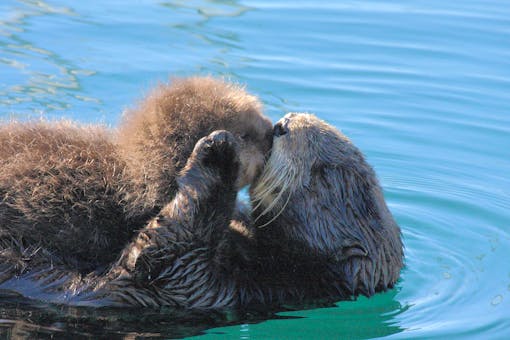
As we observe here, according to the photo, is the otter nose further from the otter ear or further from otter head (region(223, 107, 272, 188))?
the otter ear

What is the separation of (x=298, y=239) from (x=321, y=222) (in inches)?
6.1

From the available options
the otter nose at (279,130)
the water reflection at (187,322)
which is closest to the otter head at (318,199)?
the otter nose at (279,130)

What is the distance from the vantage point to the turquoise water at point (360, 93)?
5246 mm

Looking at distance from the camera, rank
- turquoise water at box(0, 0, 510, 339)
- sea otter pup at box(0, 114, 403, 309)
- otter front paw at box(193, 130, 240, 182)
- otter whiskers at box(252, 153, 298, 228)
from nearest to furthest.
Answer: otter front paw at box(193, 130, 240, 182) → sea otter pup at box(0, 114, 403, 309) → otter whiskers at box(252, 153, 298, 228) → turquoise water at box(0, 0, 510, 339)

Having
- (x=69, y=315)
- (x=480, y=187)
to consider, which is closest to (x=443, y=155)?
(x=480, y=187)

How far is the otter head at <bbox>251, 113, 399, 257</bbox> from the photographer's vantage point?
204 inches

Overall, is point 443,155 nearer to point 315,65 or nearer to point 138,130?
point 315,65

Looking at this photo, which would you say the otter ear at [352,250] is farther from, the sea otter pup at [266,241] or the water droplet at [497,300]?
the water droplet at [497,300]

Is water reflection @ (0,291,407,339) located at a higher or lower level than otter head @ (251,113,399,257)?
lower

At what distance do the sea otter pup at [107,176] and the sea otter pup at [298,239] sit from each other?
0.25 meters

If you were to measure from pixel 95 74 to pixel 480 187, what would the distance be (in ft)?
11.6

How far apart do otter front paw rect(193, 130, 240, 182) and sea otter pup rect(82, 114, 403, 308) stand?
13cm

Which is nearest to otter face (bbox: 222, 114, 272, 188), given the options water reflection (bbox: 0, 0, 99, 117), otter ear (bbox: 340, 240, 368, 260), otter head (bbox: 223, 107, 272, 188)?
otter head (bbox: 223, 107, 272, 188)

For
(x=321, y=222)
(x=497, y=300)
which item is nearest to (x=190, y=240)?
(x=321, y=222)
